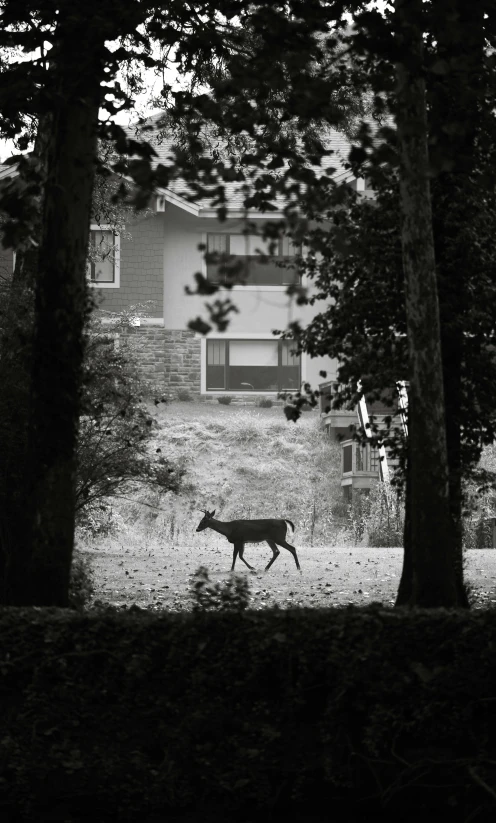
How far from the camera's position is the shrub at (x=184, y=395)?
3769cm

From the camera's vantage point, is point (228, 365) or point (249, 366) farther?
point (249, 366)

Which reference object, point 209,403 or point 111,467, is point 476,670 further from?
point 209,403

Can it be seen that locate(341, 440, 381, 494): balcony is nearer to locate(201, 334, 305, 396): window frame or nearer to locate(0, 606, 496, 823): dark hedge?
locate(201, 334, 305, 396): window frame

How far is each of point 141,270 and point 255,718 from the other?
101ft

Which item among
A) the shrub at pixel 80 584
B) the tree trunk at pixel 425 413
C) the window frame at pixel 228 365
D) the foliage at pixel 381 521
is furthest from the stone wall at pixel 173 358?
the tree trunk at pixel 425 413

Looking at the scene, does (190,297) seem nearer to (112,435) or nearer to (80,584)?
(112,435)

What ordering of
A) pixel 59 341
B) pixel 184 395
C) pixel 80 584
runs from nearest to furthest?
1. pixel 59 341
2. pixel 80 584
3. pixel 184 395

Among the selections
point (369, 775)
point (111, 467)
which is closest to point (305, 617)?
point (369, 775)

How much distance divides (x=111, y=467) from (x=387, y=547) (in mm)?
12415

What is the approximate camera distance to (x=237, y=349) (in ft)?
125

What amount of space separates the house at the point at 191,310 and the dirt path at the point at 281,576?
448 inches

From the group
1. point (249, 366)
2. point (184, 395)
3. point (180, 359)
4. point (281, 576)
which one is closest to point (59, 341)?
point (281, 576)

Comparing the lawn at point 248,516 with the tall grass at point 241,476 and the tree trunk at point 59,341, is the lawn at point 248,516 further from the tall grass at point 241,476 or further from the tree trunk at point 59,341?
the tree trunk at point 59,341

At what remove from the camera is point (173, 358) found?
123 ft
